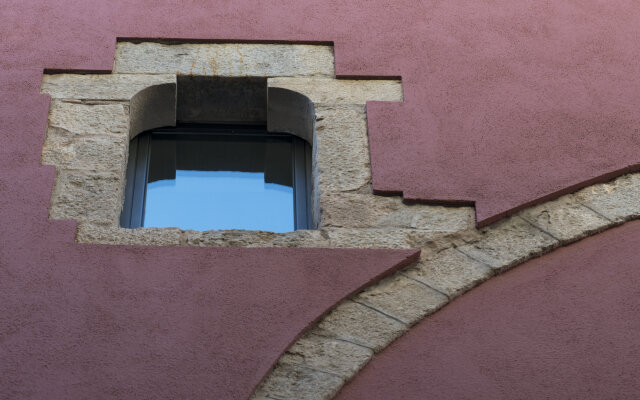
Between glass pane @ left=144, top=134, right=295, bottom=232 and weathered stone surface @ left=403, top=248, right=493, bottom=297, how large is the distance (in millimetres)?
727

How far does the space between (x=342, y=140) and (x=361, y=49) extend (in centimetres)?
56

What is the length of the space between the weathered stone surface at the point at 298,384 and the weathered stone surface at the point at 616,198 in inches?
51.9

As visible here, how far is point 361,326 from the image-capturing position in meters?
3.46

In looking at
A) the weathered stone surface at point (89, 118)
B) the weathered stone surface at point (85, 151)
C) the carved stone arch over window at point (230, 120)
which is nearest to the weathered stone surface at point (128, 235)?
the carved stone arch over window at point (230, 120)

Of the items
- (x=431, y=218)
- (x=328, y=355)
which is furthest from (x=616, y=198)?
(x=328, y=355)

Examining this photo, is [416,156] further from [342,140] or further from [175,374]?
[175,374]

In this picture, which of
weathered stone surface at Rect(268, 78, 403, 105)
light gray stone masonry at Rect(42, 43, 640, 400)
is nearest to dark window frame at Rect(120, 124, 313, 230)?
light gray stone masonry at Rect(42, 43, 640, 400)

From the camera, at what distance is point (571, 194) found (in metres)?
3.94

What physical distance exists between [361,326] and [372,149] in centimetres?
87

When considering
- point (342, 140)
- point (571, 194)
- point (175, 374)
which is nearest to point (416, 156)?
point (342, 140)

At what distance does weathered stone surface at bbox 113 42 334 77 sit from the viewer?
4410 mm

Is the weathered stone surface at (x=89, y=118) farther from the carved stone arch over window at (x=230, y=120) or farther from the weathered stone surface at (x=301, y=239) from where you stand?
the weathered stone surface at (x=301, y=239)

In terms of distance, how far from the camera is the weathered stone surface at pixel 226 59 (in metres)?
4.41

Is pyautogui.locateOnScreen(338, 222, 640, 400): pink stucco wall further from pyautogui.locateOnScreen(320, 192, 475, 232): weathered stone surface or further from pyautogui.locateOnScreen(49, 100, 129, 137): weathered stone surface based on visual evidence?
pyautogui.locateOnScreen(49, 100, 129, 137): weathered stone surface
